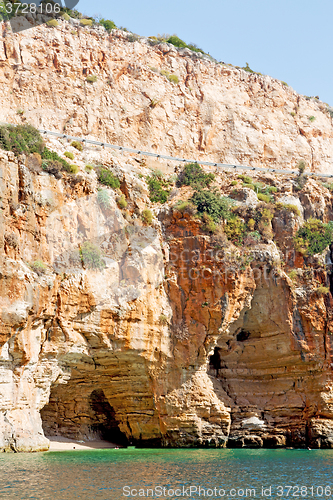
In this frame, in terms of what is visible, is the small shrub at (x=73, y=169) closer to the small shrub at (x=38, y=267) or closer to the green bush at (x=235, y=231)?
the small shrub at (x=38, y=267)

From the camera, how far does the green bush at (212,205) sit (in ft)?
110

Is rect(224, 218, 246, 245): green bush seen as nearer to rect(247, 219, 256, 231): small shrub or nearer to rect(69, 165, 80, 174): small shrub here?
rect(247, 219, 256, 231): small shrub

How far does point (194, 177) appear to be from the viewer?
3722 centimetres

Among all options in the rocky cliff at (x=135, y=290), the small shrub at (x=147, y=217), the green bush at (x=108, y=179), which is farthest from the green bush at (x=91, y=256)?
the green bush at (x=108, y=179)

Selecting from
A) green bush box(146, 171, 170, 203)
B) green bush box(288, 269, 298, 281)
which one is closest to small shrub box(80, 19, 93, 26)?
green bush box(146, 171, 170, 203)

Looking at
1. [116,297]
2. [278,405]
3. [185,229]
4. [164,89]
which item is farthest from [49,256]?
[164,89]

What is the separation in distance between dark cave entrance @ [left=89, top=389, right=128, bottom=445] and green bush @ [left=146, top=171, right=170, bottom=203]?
482 inches

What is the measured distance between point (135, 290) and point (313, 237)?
12665 mm

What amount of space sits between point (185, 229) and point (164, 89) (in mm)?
13934

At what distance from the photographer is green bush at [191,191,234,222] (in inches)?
1319

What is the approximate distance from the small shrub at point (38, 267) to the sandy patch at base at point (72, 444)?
9455mm

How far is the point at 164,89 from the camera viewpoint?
41656mm

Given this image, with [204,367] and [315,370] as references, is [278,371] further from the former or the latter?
[204,367]

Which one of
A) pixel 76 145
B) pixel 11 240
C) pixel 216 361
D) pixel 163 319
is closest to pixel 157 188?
pixel 76 145
